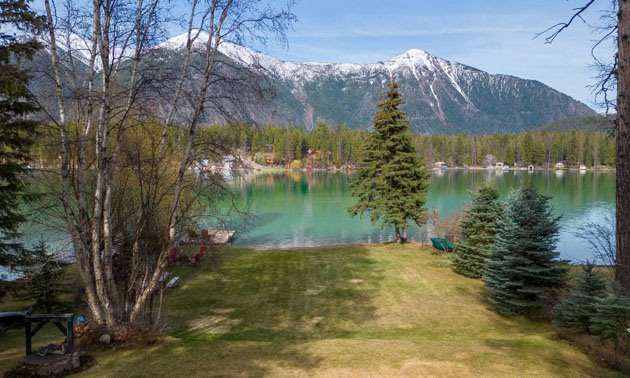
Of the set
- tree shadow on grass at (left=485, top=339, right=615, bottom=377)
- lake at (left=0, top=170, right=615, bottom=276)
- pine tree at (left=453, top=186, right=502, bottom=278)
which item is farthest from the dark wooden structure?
pine tree at (left=453, top=186, right=502, bottom=278)

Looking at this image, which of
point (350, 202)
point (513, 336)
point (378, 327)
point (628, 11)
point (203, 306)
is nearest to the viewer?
point (628, 11)

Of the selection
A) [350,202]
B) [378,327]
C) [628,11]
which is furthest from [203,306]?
[350,202]

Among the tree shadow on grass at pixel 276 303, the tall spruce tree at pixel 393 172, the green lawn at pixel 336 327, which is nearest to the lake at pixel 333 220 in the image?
the tree shadow on grass at pixel 276 303

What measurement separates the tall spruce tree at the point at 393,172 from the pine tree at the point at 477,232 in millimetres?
5010

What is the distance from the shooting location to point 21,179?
37.4 feet

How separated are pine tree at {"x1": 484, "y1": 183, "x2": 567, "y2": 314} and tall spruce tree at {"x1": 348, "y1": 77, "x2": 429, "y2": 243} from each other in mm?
9108

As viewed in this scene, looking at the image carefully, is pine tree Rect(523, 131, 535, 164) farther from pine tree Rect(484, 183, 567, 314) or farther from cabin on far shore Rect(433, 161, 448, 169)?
pine tree Rect(484, 183, 567, 314)

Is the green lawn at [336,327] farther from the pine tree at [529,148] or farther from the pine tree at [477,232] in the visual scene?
the pine tree at [529,148]

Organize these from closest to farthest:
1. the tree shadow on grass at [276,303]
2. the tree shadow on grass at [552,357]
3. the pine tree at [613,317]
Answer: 1. the tree shadow on grass at [552,357]
2. the pine tree at [613,317]
3. the tree shadow on grass at [276,303]

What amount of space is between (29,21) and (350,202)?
41221 millimetres

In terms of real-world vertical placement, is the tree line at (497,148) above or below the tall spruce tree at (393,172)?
above

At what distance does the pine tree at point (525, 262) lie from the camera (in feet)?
36.0

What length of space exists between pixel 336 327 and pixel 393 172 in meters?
12.3

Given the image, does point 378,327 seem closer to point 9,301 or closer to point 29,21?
point 29,21
